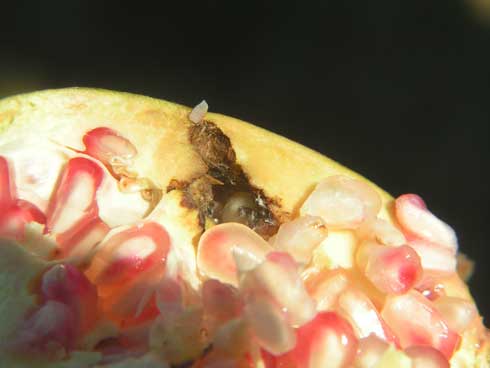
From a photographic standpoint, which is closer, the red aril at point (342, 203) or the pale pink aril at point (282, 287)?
the pale pink aril at point (282, 287)

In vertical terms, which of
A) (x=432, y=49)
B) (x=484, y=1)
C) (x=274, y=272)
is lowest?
(x=274, y=272)

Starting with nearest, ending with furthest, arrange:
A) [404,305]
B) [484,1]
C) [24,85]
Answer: [404,305] → [24,85] → [484,1]

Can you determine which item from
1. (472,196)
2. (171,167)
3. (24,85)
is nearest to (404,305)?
(171,167)

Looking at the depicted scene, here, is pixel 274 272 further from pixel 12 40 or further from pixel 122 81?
pixel 12 40

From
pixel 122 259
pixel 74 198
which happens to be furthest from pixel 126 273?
pixel 74 198

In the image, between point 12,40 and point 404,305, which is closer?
point 404,305

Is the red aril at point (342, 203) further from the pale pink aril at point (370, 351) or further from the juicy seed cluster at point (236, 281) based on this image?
the pale pink aril at point (370, 351)

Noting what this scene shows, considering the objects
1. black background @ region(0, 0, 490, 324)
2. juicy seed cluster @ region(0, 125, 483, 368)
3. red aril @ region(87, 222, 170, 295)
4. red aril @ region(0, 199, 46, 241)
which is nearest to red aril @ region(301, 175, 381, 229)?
juicy seed cluster @ region(0, 125, 483, 368)

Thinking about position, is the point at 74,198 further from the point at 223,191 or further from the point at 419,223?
the point at 419,223

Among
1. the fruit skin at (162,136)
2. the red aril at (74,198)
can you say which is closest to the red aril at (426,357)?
the fruit skin at (162,136)
